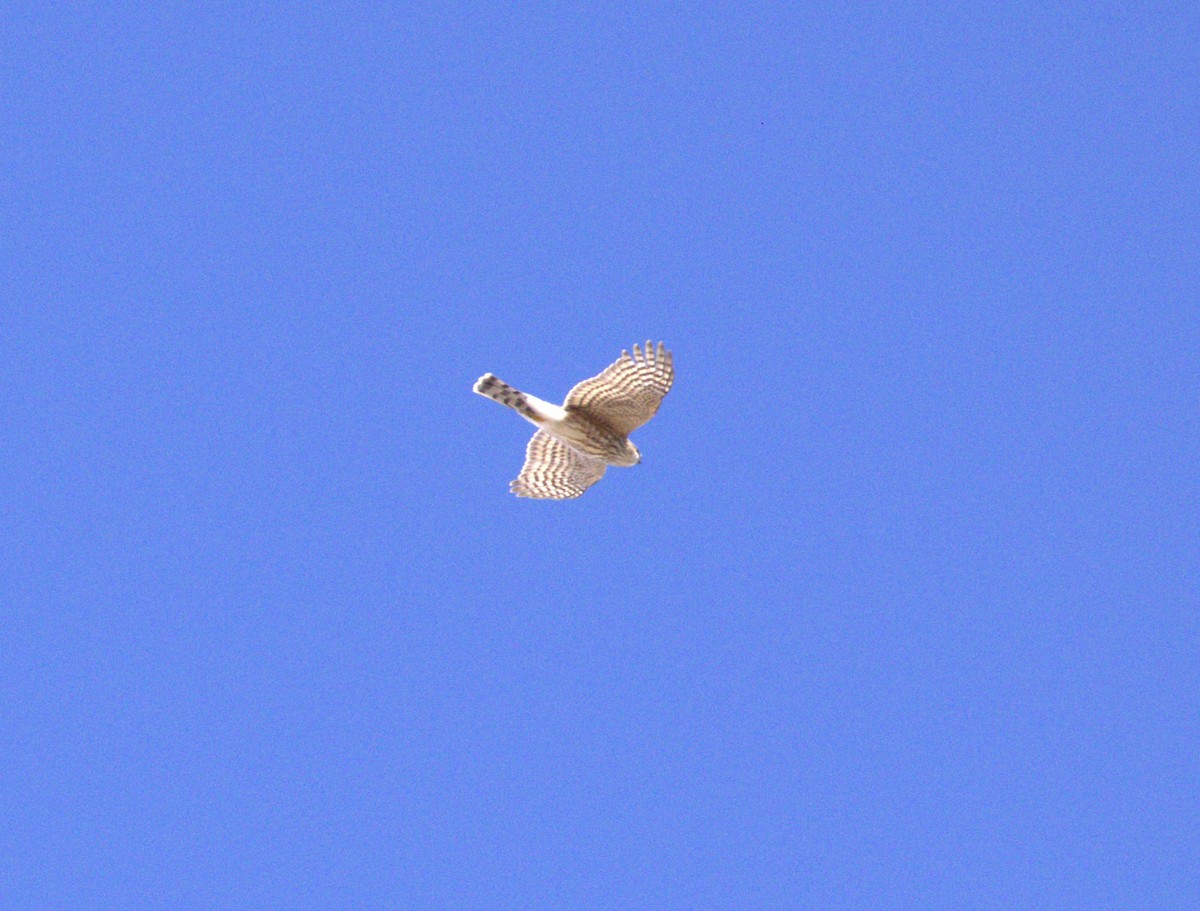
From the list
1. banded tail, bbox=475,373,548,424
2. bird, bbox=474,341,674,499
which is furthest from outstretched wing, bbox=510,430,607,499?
banded tail, bbox=475,373,548,424

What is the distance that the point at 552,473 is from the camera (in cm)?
2520

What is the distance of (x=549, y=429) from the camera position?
24.6 meters

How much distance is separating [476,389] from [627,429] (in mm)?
2413

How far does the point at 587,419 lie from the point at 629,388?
0.97 metres

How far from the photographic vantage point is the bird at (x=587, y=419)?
933 inches

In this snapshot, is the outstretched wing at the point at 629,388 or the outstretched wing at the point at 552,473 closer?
the outstretched wing at the point at 629,388

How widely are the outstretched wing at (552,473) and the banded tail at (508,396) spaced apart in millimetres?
800

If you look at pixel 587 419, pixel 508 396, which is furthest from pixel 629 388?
pixel 508 396

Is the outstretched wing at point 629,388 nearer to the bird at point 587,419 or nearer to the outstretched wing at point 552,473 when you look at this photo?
the bird at point 587,419

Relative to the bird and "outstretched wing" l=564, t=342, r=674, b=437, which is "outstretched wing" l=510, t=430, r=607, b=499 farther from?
"outstretched wing" l=564, t=342, r=674, b=437

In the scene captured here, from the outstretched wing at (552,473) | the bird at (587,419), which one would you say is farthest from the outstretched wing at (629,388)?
the outstretched wing at (552,473)

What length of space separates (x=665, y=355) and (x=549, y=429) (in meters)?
2.22

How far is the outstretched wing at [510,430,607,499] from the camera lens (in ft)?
82.1

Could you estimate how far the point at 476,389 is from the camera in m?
23.9
